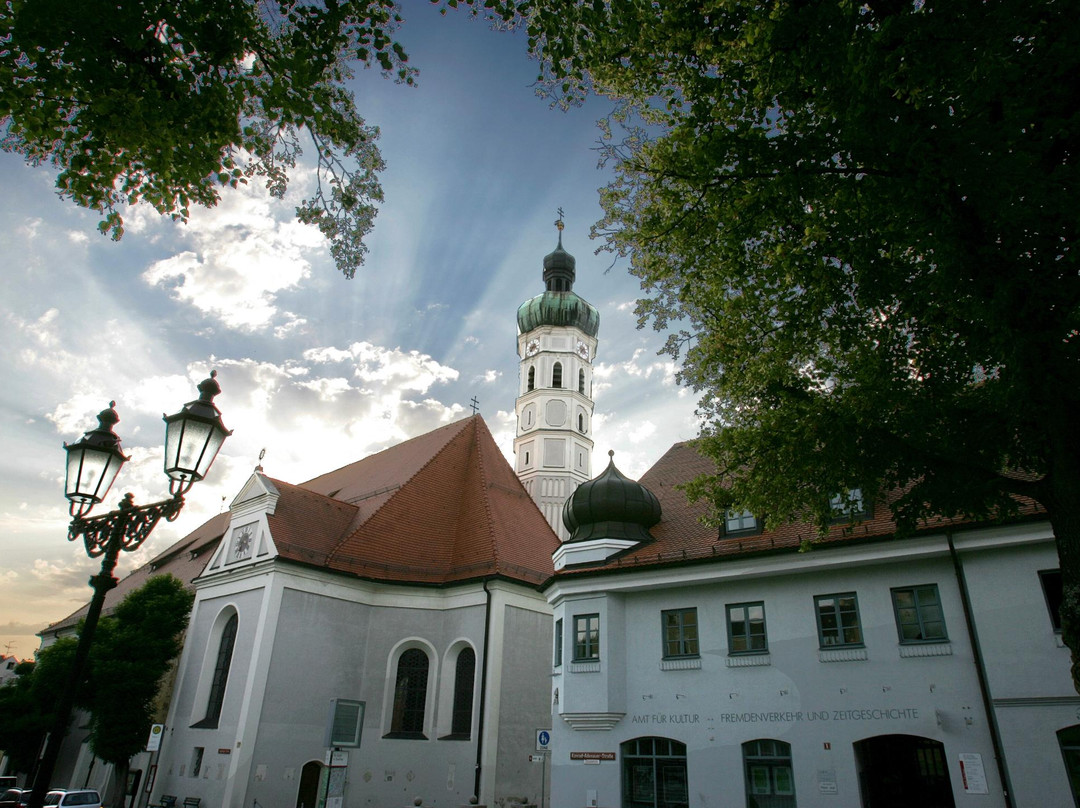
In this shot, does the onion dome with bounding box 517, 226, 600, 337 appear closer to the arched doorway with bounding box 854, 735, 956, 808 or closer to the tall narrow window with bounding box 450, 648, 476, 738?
the tall narrow window with bounding box 450, 648, 476, 738

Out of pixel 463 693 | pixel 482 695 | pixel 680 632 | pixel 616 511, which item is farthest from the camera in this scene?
pixel 463 693

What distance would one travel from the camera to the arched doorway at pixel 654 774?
15.3 m

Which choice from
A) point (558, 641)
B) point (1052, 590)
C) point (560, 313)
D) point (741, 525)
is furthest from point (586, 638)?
point (560, 313)

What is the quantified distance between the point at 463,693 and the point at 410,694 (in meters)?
1.83

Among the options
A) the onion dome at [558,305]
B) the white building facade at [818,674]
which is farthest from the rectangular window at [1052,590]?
the onion dome at [558,305]

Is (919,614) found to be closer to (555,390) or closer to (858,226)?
(858,226)

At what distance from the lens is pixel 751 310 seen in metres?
10.8

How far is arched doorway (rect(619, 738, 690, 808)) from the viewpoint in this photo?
1534 centimetres

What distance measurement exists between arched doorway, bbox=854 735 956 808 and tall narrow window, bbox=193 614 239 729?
60.8 feet

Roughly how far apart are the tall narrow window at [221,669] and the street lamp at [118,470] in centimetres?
1834

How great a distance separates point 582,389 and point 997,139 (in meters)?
40.1

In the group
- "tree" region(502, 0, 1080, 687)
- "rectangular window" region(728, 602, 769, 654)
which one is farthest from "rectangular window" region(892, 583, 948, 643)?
"tree" region(502, 0, 1080, 687)

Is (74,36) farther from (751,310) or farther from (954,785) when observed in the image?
(954,785)

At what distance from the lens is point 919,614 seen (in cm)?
1415
